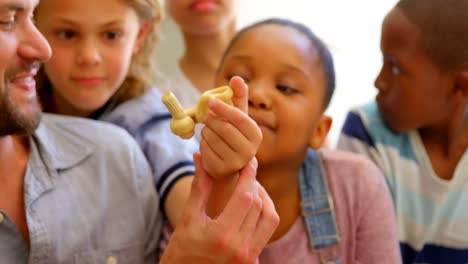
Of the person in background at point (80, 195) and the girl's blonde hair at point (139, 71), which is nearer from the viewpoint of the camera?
the person in background at point (80, 195)

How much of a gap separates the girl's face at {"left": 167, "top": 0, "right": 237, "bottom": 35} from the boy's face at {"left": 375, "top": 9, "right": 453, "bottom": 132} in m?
0.48

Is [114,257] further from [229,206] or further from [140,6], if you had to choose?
[140,6]

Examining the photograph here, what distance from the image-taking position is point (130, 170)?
1.03 metres

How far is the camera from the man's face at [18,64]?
34.3 inches

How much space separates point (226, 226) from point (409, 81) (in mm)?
570

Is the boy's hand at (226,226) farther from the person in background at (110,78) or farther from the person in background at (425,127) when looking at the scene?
the person in background at (425,127)

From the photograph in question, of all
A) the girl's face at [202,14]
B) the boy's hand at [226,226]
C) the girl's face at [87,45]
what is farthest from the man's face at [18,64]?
the girl's face at [202,14]

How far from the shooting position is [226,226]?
725mm

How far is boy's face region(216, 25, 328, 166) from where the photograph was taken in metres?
0.97

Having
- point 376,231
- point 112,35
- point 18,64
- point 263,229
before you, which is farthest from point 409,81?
point 18,64

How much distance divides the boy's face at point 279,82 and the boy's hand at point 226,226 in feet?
0.73

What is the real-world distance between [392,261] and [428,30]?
452 mm

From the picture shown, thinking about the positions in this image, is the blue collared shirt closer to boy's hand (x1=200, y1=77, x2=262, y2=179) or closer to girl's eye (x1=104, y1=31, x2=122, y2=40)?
girl's eye (x1=104, y1=31, x2=122, y2=40)

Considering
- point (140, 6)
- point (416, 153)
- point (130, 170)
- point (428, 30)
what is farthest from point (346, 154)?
point (140, 6)
